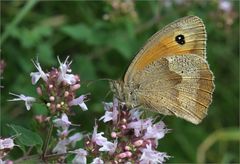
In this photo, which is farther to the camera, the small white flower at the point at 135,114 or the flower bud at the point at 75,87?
the small white flower at the point at 135,114

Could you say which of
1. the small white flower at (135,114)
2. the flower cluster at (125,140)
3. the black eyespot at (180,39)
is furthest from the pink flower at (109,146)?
the black eyespot at (180,39)

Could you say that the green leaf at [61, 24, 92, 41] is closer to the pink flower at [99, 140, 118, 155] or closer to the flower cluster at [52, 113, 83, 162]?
the flower cluster at [52, 113, 83, 162]

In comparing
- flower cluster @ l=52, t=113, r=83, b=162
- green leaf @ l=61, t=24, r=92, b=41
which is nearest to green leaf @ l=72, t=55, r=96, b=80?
green leaf @ l=61, t=24, r=92, b=41

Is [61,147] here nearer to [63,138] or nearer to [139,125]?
[63,138]

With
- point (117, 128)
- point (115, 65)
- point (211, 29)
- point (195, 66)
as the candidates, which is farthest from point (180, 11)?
point (117, 128)

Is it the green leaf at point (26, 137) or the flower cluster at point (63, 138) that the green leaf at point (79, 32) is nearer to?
the flower cluster at point (63, 138)
